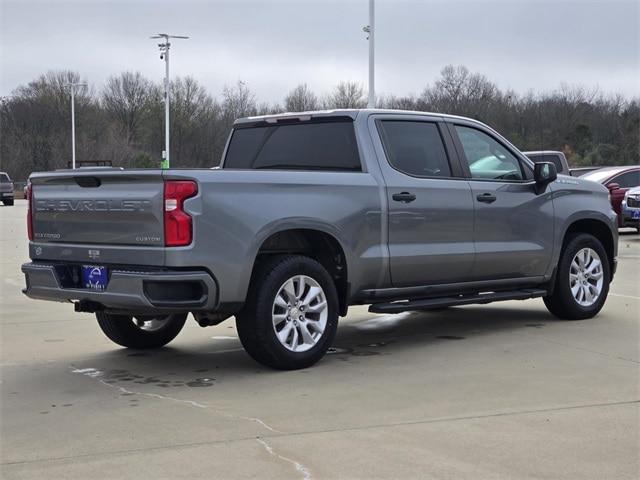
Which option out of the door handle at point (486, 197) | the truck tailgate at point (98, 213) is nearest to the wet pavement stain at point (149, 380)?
the truck tailgate at point (98, 213)

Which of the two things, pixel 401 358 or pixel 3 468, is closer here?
pixel 3 468

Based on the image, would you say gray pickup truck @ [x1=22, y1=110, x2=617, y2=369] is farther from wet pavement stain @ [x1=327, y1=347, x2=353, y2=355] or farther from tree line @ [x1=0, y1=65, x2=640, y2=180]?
tree line @ [x1=0, y1=65, x2=640, y2=180]

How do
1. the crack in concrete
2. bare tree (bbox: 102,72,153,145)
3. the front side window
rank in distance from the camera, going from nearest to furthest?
the crack in concrete < the front side window < bare tree (bbox: 102,72,153,145)

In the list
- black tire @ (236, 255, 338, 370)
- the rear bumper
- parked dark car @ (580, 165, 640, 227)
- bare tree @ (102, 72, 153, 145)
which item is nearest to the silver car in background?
parked dark car @ (580, 165, 640, 227)

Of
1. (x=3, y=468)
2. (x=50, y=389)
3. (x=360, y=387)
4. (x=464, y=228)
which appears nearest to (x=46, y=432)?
(x=3, y=468)

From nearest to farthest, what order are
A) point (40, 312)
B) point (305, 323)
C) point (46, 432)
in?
point (46, 432) < point (305, 323) < point (40, 312)

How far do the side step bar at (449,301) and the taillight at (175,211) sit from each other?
1825 mm

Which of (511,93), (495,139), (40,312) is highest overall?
(511,93)

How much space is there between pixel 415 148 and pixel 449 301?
4.33ft

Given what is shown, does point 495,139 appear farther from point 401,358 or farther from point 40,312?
point 40,312

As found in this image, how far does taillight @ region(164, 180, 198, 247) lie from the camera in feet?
20.4

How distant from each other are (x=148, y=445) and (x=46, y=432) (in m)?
0.70

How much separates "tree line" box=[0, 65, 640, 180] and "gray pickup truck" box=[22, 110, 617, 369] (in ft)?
158

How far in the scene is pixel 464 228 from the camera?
805 cm
